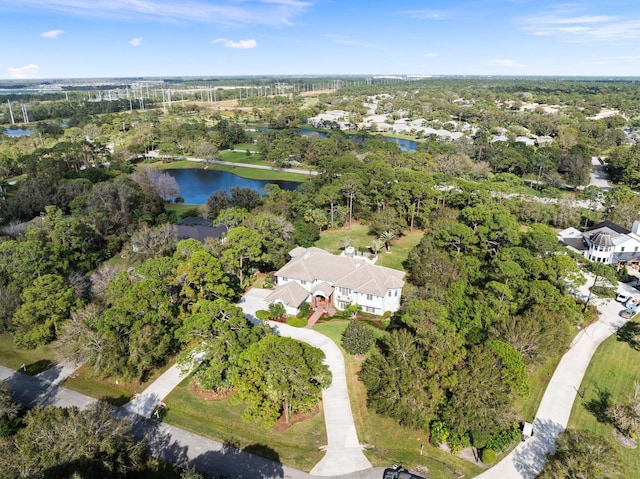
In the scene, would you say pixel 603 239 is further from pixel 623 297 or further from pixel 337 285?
pixel 337 285

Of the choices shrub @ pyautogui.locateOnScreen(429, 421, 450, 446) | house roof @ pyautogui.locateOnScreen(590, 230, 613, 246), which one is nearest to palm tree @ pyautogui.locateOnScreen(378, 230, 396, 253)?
house roof @ pyautogui.locateOnScreen(590, 230, 613, 246)

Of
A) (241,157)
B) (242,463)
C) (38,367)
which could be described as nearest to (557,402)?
(242,463)

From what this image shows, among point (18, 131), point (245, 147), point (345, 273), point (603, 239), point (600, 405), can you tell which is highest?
point (18, 131)

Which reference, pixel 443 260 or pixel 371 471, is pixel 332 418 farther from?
pixel 443 260

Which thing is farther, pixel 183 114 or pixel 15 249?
pixel 183 114

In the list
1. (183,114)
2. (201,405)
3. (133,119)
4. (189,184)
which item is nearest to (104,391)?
(201,405)

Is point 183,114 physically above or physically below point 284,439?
above

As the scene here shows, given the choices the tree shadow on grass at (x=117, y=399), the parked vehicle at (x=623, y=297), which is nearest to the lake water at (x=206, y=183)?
the tree shadow on grass at (x=117, y=399)

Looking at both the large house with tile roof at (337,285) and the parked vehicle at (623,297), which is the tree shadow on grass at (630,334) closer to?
the parked vehicle at (623,297)
